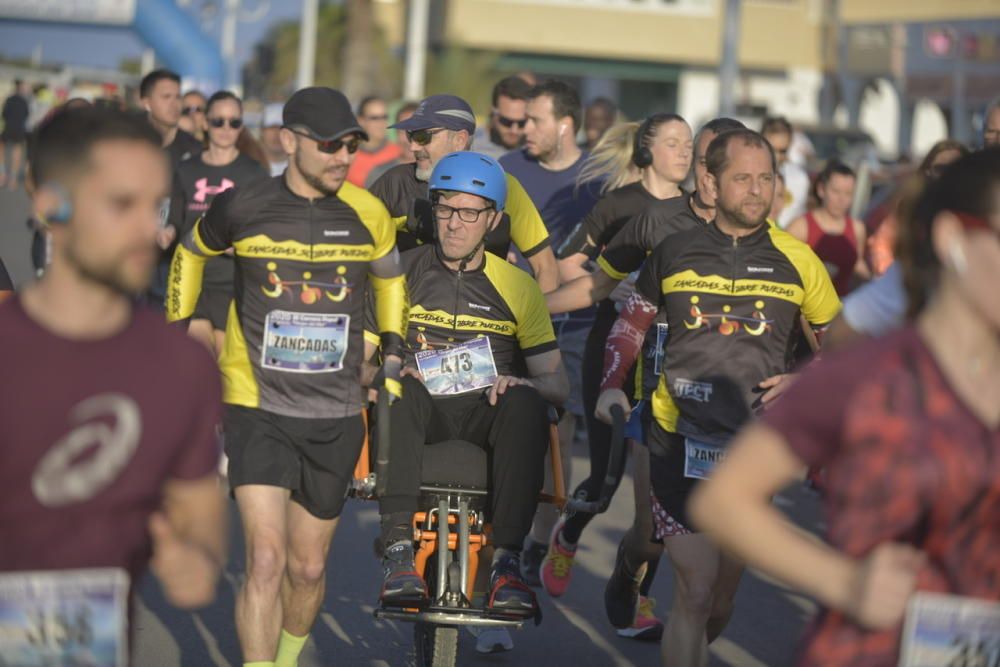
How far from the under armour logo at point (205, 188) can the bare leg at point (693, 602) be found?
18.5 ft

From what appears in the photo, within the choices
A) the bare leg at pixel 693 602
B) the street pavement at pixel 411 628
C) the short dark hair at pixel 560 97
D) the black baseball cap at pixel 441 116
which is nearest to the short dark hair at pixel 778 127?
the short dark hair at pixel 560 97

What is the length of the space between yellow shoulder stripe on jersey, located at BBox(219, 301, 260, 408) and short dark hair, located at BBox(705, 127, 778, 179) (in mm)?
1806

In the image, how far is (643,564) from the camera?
752 centimetres

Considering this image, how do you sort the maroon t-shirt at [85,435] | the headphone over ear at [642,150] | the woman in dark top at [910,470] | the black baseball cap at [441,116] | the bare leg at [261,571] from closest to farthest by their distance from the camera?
the woman in dark top at [910,470], the maroon t-shirt at [85,435], the bare leg at [261,571], the black baseball cap at [441,116], the headphone over ear at [642,150]

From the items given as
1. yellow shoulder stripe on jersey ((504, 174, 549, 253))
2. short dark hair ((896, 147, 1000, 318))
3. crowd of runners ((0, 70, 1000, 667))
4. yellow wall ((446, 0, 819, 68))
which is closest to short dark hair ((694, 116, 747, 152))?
crowd of runners ((0, 70, 1000, 667))

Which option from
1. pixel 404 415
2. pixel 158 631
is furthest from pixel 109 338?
pixel 158 631

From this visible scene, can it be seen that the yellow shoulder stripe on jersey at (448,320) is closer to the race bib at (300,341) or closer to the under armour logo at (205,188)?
the race bib at (300,341)

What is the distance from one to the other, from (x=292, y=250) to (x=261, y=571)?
43.6 inches

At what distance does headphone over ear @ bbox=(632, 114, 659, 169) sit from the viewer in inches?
340

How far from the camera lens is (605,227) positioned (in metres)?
8.51

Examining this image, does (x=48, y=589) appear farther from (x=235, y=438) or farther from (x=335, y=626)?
(x=335, y=626)

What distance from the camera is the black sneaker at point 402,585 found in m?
6.13

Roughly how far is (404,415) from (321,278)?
2.37 ft

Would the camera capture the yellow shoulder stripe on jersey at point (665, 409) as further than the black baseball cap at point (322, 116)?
Yes
